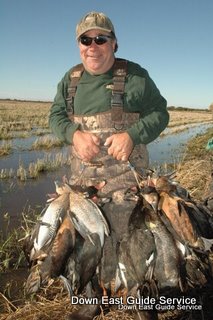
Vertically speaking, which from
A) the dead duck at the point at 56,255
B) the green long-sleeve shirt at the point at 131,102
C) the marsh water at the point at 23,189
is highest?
the green long-sleeve shirt at the point at 131,102

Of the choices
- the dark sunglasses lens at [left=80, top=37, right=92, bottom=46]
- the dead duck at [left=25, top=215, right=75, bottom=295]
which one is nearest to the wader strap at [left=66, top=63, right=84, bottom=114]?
the dark sunglasses lens at [left=80, top=37, right=92, bottom=46]

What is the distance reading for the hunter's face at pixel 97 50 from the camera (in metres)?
2.99

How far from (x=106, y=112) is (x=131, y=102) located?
214 millimetres

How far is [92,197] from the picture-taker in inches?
104

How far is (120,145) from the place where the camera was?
2805mm

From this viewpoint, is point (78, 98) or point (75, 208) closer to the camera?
point (75, 208)

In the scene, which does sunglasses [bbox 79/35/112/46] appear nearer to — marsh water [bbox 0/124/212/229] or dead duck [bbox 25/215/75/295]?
dead duck [bbox 25/215/75/295]

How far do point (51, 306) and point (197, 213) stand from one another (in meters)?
1.82

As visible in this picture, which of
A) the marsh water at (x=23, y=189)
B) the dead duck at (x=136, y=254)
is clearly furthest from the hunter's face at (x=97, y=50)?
the marsh water at (x=23, y=189)

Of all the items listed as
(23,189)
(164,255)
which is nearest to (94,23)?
(164,255)

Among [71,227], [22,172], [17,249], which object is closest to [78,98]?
[71,227]

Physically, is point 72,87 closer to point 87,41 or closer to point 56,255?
point 87,41

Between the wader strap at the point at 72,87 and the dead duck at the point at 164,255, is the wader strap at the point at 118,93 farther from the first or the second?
the dead duck at the point at 164,255

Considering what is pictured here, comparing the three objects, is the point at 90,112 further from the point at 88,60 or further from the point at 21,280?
the point at 21,280
